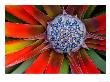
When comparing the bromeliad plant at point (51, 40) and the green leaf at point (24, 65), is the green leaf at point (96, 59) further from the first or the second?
the green leaf at point (24, 65)

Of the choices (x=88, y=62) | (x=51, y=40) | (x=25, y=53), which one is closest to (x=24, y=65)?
(x=25, y=53)

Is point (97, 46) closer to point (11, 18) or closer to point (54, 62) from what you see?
point (54, 62)

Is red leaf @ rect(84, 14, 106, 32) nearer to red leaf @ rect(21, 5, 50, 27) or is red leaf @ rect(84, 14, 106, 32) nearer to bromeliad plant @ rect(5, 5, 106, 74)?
bromeliad plant @ rect(5, 5, 106, 74)

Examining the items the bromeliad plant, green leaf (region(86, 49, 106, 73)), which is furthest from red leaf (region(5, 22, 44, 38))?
green leaf (region(86, 49, 106, 73))

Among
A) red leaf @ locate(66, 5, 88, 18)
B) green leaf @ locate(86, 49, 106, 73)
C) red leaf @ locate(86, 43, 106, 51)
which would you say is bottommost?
green leaf @ locate(86, 49, 106, 73)

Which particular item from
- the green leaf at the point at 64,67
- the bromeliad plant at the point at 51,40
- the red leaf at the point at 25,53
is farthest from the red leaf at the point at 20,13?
the green leaf at the point at 64,67

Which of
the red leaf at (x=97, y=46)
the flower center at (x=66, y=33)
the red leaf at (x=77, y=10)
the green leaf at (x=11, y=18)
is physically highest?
the red leaf at (x=77, y=10)

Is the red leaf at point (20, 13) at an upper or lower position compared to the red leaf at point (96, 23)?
upper
